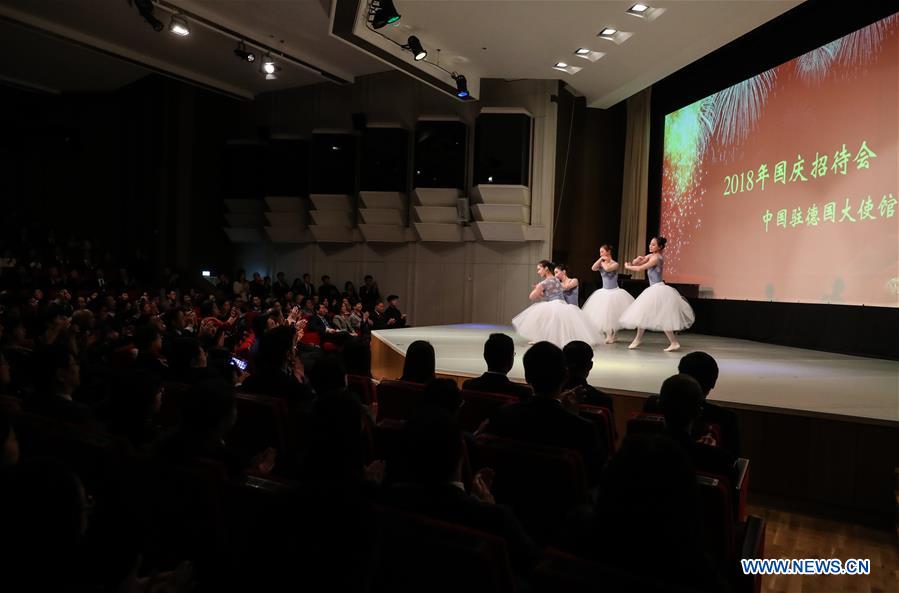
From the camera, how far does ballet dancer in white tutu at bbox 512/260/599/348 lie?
23.7ft

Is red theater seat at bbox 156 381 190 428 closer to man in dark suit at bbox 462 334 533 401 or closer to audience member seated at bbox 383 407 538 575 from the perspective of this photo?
man in dark suit at bbox 462 334 533 401

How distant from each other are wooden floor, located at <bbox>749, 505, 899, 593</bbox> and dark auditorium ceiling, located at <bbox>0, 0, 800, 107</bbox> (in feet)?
20.9

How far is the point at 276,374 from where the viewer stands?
122 inches

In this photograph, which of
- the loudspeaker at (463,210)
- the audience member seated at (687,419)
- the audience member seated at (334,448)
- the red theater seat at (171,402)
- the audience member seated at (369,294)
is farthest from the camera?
the audience member seated at (369,294)

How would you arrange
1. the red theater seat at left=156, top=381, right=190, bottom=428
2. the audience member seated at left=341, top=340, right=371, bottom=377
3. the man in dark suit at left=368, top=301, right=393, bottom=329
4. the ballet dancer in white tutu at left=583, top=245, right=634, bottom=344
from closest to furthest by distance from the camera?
the red theater seat at left=156, top=381, right=190, bottom=428 → the audience member seated at left=341, top=340, right=371, bottom=377 → the ballet dancer in white tutu at left=583, top=245, right=634, bottom=344 → the man in dark suit at left=368, top=301, right=393, bottom=329

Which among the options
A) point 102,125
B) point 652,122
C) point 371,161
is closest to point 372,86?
point 371,161

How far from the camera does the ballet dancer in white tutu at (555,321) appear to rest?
721cm

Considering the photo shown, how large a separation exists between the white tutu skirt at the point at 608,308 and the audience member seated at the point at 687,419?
18.3ft

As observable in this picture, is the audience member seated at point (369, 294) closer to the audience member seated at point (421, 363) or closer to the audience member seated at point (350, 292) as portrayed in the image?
the audience member seated at point (350, 292)

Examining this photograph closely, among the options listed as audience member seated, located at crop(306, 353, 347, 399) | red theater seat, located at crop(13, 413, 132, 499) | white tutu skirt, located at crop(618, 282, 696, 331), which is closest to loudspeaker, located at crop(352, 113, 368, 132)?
white tutu skirt, located at crop(618, 282, 696, 331)

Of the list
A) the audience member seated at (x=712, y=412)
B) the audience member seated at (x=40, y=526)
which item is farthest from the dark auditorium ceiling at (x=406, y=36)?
the audience member seated at (x=40, y=526)

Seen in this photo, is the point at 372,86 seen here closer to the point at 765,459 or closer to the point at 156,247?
the point at 156,247

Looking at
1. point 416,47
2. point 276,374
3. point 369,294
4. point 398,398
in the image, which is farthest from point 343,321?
point 276,374

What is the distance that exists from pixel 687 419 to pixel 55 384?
2.48 meters
